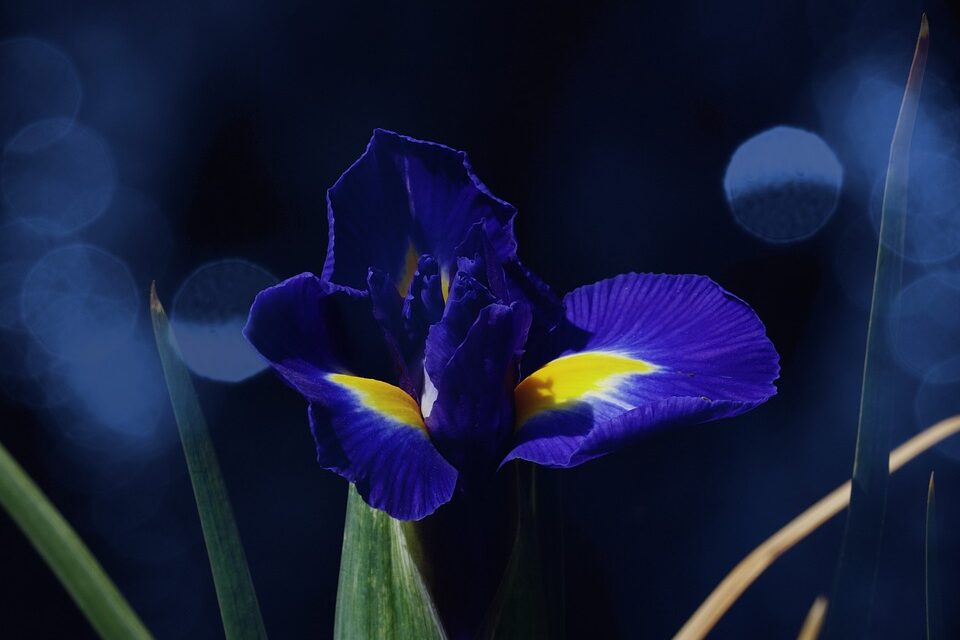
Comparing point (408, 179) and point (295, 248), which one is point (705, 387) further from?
point (295, 248)

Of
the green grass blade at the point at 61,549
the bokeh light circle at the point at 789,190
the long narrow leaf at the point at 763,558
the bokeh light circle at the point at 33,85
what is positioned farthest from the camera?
the bokeh light circle at the point at 789,190

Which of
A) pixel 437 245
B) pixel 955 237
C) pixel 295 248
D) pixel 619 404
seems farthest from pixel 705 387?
pixel 955 237

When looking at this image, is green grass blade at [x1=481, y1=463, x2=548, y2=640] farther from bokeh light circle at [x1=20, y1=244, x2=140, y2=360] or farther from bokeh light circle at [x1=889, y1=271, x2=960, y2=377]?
bokeh light circle at [x1=889, y1=271, x2=960, y2=377]

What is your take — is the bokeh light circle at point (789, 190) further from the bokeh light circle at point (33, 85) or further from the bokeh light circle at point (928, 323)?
the bokeh light circle at point (33, 85)

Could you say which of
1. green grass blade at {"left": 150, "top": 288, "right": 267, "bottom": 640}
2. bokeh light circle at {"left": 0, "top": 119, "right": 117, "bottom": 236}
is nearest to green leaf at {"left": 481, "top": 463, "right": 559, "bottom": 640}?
green grass blade at {"left": 150, "top": 288, "right": 267, "bottom": 640}

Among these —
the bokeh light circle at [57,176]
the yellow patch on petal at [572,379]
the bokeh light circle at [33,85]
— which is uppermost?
the bokeh light circle at [33,85]

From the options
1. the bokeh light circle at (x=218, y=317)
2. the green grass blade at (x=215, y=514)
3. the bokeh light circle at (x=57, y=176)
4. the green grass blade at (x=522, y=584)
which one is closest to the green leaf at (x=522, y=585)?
the green grass blade at (x=522, y=584)

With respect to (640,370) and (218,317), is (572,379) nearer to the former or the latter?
(640,370)
